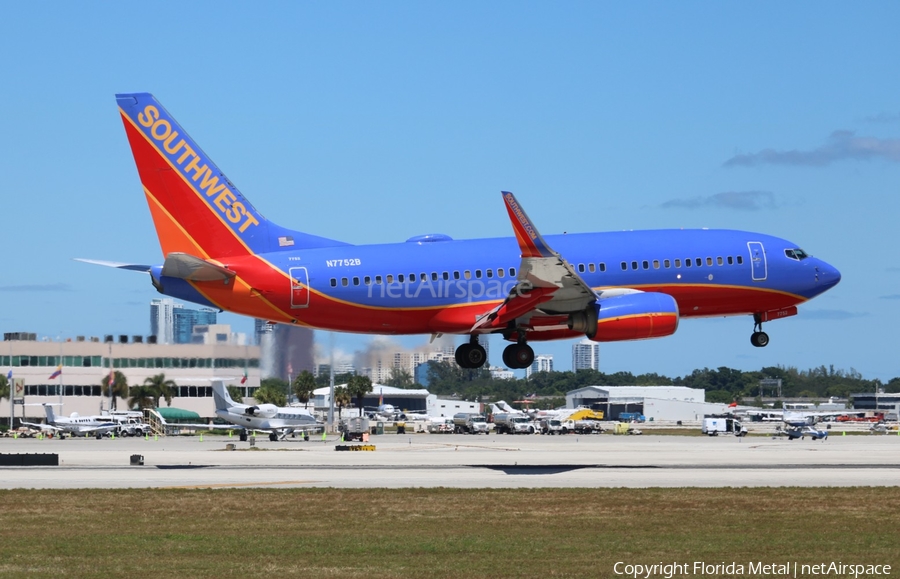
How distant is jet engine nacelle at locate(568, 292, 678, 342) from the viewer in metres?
49.2

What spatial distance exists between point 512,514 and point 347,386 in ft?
424

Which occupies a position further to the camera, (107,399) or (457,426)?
(107,399)

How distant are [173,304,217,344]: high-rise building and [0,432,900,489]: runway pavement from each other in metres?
17.0

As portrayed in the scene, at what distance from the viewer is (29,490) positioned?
40.8m

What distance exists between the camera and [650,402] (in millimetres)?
172250

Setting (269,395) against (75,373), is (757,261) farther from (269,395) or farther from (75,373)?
(75,373)

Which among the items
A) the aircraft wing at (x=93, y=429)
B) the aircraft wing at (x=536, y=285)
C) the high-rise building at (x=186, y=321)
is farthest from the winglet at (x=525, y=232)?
the aircraft wing at (x=93, y=429)

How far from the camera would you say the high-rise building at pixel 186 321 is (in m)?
85.4

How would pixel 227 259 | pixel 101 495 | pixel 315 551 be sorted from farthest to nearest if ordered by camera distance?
pixel 227 259
pixel 101 495
pixel 315 551

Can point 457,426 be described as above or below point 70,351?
below

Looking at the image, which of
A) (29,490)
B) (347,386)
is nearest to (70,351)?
(347,386)

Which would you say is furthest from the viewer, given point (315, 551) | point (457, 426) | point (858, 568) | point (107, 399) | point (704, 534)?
point (107, 399)

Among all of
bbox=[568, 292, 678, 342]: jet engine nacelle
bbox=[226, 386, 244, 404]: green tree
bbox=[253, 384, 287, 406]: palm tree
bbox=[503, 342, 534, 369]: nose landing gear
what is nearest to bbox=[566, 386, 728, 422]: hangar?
bbox=[226, 386, 244, 404]: green tree

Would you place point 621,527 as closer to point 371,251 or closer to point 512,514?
point 512,514
